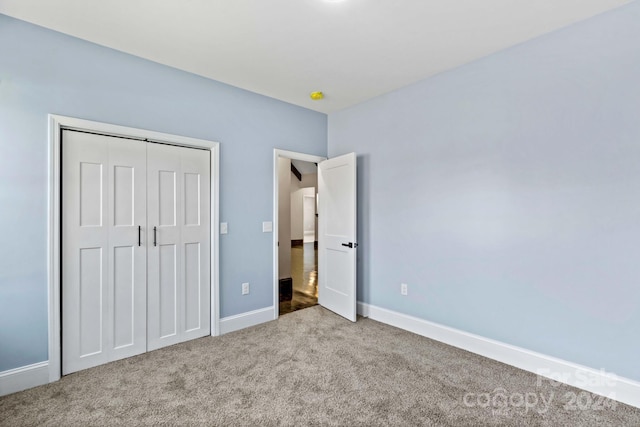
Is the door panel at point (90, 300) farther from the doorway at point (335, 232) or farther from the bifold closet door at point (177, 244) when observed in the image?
the doorway at point (335, 232)

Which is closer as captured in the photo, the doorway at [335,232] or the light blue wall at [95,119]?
the light blue wall at [95,119]

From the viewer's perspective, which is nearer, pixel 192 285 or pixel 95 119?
pixel 95 119

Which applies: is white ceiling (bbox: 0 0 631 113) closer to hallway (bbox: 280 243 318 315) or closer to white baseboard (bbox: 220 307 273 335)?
white baseboard (bbox: 220 307 273 335)

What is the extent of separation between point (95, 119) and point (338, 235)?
2657 mm

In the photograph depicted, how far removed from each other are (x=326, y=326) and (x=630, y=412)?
7.83ft

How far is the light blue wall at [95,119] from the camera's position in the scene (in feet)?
6.87

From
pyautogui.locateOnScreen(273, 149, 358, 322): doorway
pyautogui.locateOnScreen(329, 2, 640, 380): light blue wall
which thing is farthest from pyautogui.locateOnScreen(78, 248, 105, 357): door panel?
pyautogui.locateOnScreen(329, 2, 640, 380): light blue wall

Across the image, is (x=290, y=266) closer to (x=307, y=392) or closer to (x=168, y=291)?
(x=168, y=291)

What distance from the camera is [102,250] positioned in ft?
8.07

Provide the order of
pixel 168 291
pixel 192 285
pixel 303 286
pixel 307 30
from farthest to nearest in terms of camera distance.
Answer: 1. pixel 303 286
2. pixel 192 285
3. pixel 168 291
4. pixel 307 30

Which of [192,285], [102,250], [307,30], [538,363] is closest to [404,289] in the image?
[538,363]

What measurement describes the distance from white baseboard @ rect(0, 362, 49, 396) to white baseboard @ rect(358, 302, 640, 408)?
10.3ft

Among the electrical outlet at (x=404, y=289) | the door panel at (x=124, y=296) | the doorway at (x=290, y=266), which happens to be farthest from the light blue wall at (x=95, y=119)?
the electrical outlet at (x=404, y=289)

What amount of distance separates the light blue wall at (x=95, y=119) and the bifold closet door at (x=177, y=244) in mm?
199
